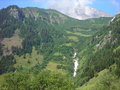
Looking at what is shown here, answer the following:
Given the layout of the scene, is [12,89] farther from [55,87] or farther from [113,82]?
[113,82]

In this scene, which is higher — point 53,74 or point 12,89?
point 53,74

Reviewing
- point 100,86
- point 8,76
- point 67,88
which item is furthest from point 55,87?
point 8,76

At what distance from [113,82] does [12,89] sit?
1972 inches

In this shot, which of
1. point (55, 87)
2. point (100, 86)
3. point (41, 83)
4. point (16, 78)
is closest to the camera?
point (100, 86)

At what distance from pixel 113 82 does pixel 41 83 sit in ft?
115

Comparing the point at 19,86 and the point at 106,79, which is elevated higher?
the point at 106,79

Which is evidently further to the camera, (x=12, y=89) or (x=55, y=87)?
(x=12, y=89)

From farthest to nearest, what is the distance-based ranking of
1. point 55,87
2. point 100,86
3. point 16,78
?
point 16,78
point 55,87
point 100,86

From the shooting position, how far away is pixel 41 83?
11588cm

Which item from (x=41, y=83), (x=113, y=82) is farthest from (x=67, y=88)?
(x=113, y=82)

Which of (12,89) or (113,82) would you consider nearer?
(113,82)

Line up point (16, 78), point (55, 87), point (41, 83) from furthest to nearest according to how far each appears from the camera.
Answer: point (16, 78), point (41, 83), point (55, 87)

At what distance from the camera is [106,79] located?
10150 centimetres

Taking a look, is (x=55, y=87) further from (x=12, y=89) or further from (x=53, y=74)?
(x=12, y=89)
